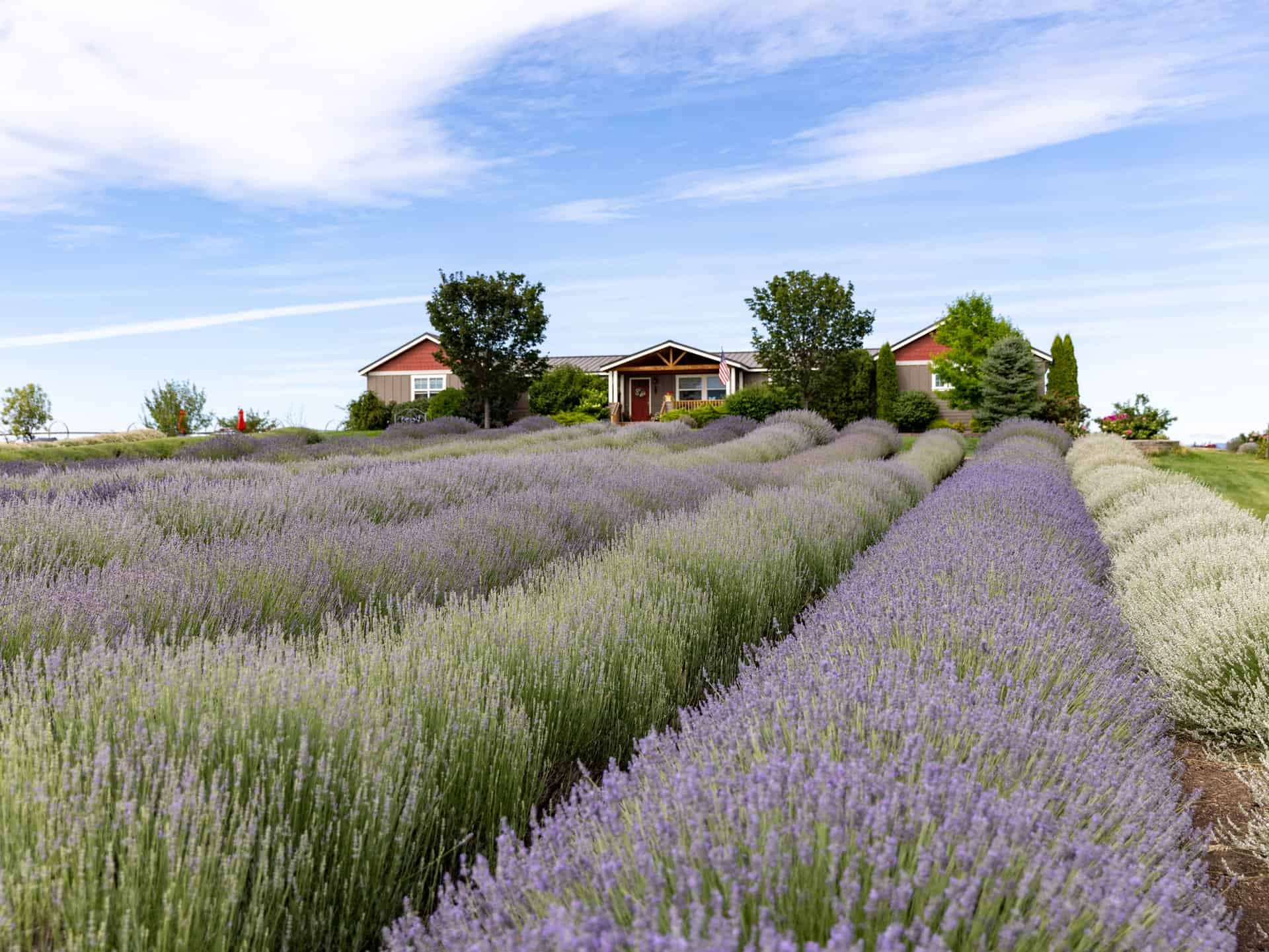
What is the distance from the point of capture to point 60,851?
1.73 metres

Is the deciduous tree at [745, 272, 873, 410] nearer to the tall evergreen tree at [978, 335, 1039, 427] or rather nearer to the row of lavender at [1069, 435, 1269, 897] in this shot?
the tall evergreen tree at [978, 335, 1039, 427]

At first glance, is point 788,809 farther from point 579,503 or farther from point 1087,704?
point 579,503

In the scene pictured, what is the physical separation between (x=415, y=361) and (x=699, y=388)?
13372 millimetres

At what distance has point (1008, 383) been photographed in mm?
28016

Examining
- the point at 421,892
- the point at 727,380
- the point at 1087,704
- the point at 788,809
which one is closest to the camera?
the point at 788,809

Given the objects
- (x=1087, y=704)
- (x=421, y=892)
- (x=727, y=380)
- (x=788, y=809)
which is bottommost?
(x=421, y=892)

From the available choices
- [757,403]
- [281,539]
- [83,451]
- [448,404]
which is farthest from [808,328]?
[281,539]

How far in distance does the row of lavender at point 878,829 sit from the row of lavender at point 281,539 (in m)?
1.87

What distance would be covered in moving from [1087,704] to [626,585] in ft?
6.34

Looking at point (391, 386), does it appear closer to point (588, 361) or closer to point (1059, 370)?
point (588, 361)

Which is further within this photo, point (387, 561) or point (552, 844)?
point (387, 561)

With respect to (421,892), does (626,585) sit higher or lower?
higher

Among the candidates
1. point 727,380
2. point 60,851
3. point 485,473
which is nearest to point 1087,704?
point 60,851

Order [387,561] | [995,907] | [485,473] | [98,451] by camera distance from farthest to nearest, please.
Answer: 1. [98,451]
2. [485,473]
3. [387,561]
4. [995,907]
